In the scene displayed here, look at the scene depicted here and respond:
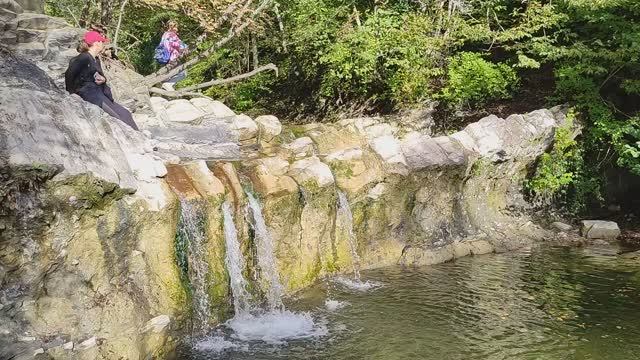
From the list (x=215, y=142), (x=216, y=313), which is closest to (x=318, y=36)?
(x=215, y=142)

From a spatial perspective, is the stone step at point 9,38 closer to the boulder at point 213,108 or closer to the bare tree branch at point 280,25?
the boulder at point 213,108

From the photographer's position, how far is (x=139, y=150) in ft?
26.9

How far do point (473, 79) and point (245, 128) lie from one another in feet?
24.3

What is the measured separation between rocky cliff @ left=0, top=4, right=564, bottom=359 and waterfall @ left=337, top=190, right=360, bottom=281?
0.22ft

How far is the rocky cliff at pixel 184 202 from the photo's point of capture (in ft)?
20.5

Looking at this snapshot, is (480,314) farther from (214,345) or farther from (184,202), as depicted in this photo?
(184,202)

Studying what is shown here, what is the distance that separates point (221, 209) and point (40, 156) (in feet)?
10.2

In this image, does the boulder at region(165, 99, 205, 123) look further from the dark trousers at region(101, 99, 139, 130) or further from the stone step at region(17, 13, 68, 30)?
the dark trousers at region(101, 99, 139, 130)

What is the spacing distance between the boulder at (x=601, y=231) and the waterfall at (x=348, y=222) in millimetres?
6476

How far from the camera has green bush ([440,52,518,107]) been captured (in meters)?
15.9

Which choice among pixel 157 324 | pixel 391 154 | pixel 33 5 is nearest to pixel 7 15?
pixel 33 5

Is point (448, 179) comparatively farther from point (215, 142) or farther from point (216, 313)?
point (216, 313)

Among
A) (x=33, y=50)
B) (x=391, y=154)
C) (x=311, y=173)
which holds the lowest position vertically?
(x=311, y=173)

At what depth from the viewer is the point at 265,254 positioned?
9742 millimetres
